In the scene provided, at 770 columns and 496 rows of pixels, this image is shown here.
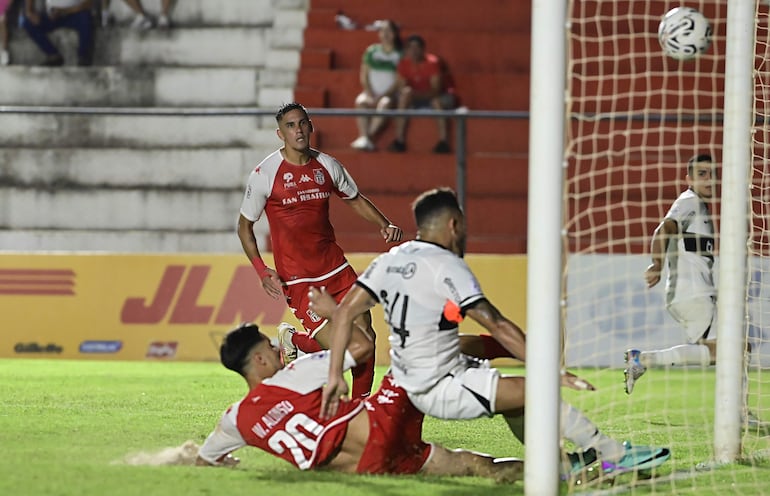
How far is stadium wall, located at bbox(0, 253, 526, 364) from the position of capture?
12.6 metres

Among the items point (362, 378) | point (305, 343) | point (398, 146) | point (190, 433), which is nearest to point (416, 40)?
point (398, 146)

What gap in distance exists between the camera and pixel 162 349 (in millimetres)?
12695

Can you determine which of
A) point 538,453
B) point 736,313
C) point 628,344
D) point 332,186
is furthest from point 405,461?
point 628,344

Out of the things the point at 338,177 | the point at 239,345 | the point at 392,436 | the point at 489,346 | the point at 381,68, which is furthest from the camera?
the point at 381,68

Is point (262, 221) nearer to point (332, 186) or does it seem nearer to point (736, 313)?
point (332, 186)

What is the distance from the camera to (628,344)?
39.4ft

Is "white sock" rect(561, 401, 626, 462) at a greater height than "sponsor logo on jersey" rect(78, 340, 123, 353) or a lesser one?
greater

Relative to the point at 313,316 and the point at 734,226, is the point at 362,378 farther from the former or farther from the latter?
the point at 734,226

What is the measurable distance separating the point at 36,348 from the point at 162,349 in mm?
1275

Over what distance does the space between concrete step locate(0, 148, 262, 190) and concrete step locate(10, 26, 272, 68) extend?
1.94 metres

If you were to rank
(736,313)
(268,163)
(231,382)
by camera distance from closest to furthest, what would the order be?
(736,313), (268,163), (231,382)

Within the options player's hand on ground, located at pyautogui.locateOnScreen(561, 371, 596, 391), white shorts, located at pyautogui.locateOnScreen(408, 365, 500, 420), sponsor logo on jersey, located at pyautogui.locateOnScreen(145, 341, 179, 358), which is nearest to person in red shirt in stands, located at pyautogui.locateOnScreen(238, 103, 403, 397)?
white shorts, located at pyautogui.locateOnScreen(408, 365, 500, 420)

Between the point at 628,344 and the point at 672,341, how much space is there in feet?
1.60

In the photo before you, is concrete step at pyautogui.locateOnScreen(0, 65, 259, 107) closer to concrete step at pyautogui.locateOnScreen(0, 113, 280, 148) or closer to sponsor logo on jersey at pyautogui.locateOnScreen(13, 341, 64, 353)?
concrete step at pyautogui.locateOnScreen(0, 113, 280, 148)
